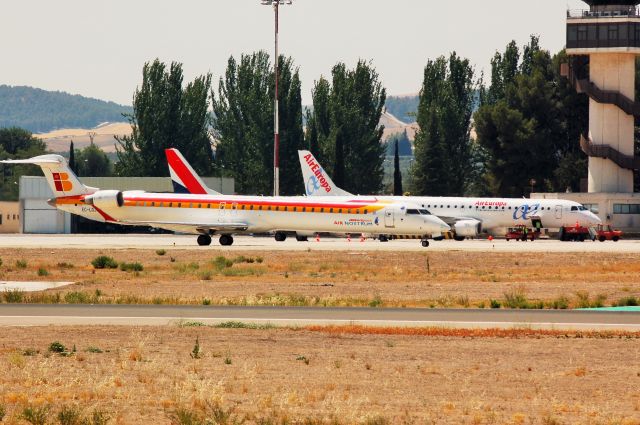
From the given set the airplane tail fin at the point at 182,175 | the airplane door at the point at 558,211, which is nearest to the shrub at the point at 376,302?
the airplane door at the point at 558,211

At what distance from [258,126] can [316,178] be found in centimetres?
2171

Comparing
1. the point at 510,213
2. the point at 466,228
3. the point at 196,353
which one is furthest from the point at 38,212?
the point at 196,353

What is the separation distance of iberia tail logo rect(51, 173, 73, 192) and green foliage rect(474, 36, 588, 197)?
152ft

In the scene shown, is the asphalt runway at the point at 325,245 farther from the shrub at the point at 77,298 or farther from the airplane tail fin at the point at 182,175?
the shrub at the point at 77,298

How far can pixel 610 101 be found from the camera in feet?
306

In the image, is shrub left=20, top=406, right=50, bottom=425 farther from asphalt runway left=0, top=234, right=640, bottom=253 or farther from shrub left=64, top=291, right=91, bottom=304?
asphalt runway left=0, top=234, right=640, bottom=253

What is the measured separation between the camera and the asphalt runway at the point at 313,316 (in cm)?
2997

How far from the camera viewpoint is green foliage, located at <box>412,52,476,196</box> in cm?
11144

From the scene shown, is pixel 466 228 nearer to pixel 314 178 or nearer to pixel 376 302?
pixel 314 178

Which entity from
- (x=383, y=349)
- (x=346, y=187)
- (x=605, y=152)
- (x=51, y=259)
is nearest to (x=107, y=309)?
(x=383, y=349)

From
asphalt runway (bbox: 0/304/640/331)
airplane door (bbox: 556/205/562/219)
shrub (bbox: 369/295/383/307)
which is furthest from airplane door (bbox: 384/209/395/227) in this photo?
asphalt runway (bbox: 0/304/640/331)

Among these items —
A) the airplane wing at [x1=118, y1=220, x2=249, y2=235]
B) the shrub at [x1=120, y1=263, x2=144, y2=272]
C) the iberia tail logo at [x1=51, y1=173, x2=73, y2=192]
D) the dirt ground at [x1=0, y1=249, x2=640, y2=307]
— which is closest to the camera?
the dirt ground at [x1=0, y1=249, x2=640, y2=307]

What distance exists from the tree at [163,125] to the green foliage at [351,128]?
10.8 m

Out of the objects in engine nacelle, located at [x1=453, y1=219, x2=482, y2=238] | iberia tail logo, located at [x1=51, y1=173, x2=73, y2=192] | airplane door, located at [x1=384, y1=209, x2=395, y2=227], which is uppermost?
iberia tail logo, located at [x1=51, y1=173, x2=73, y2=192]
